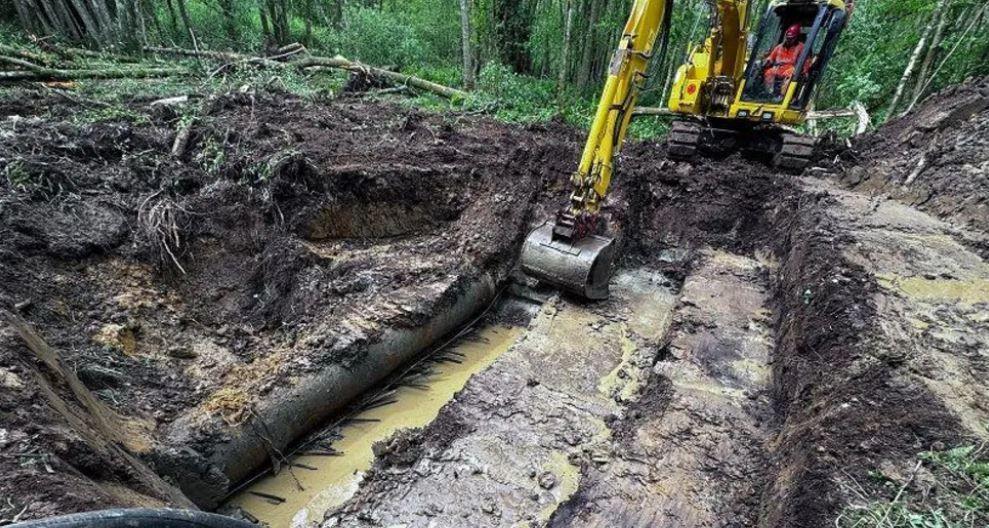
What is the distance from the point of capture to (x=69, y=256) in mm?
4027

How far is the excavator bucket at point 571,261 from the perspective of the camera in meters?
5.23

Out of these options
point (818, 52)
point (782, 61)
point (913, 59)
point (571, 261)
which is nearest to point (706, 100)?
point (782, 61)

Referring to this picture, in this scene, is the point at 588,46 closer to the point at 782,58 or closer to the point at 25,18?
the point at 782,58

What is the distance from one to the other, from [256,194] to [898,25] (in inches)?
648

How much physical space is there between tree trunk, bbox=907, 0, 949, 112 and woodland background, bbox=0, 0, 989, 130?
0.04m

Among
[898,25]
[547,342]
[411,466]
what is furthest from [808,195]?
[898,25]

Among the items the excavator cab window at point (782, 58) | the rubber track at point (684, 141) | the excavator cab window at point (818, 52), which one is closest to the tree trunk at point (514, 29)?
the rubber track at point (684, 141)

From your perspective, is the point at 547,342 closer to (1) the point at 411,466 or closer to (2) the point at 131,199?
(1) the point at 411,466

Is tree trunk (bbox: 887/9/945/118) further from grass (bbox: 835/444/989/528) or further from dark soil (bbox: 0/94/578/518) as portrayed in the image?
grass (bbox: 835/444/989/528)

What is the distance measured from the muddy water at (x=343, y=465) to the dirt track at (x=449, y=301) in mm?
430

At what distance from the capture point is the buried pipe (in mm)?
3301

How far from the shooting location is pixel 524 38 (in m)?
15.1

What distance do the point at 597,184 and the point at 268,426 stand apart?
3672 millimetres

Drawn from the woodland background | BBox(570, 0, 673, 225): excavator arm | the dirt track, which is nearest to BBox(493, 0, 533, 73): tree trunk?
the woodland background
